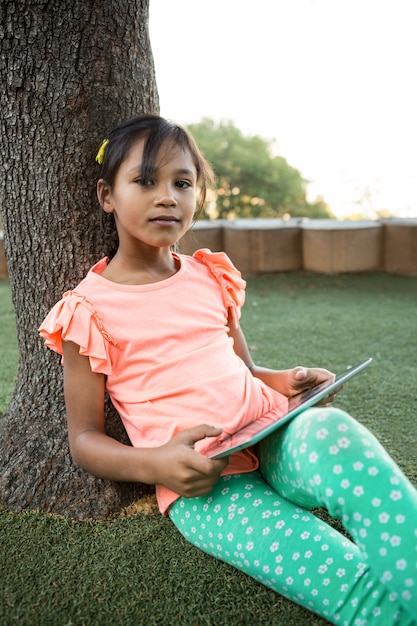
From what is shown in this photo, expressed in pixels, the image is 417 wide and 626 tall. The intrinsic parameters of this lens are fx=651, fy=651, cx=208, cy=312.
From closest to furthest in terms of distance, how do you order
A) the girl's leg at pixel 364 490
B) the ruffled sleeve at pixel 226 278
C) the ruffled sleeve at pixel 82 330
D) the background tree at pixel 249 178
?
the girl's leg at pixel 364 490 < the ruffled sleeve at pixel 82 330 < the ruffled sleeve at pixel 226 278 < the background tree at pixel 249 178

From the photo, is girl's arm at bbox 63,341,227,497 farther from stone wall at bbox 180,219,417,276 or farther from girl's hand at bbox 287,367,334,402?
stone wall at bbox 180,219,417,276

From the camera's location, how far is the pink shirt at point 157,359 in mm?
1458

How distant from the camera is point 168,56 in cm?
745

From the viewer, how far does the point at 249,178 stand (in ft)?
25.0

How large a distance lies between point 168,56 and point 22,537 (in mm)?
6828

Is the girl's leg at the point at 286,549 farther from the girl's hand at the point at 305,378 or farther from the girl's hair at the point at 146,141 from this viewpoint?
the girl's hair at the point at 146,141

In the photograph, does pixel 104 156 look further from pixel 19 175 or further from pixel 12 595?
pixel 12 595

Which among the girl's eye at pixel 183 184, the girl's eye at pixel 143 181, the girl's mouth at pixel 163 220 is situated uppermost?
the girl's eye at pixel 143 181

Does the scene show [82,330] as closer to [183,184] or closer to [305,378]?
[183,184]

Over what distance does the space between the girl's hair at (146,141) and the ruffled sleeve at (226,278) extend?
0.26m

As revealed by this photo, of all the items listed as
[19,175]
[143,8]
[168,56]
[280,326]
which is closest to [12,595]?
[19,175]

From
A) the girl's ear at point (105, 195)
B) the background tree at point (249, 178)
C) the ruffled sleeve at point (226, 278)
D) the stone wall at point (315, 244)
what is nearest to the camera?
the girl's ear at point (105, 195)

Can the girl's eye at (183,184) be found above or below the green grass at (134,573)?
above

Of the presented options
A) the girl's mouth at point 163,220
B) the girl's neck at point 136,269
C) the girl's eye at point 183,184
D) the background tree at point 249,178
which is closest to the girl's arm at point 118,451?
the girl's neck at point 136,269
